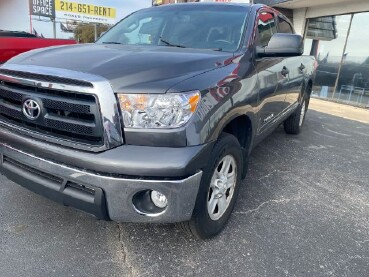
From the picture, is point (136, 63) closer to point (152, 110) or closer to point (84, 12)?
point (152, 110)

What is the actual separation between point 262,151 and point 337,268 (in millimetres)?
2508

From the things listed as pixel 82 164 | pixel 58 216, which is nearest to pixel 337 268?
pixel 82 164

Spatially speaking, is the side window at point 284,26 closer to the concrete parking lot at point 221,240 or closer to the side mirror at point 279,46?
the side mirror at point 279,46

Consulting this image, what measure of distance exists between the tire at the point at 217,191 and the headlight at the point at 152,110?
0.40 m

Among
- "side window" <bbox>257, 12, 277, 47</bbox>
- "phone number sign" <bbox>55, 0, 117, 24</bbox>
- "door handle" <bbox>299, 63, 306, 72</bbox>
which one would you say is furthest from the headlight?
"phone number sign" <bbox>55, 0, 117, 24</bbox>

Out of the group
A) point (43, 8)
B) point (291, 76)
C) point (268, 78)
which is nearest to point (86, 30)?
point (43, 8)

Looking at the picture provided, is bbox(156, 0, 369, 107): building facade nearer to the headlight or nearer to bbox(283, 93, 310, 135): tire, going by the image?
bbox(283, 93, 310, 135): tire

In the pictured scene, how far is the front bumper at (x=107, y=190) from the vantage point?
6.47 ft

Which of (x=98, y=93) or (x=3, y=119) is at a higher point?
(x=98, y=93)

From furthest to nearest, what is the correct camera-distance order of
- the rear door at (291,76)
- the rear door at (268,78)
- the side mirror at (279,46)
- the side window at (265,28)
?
the rear door at (291,76)
the side window at (265,28)
the rear door at (268,78)
the side mirror at (279,46)

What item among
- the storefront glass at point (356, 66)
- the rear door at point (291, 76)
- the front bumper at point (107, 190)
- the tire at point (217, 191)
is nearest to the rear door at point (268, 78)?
the rear door at point (291, 76)

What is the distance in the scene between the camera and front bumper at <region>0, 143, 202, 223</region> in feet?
6.47

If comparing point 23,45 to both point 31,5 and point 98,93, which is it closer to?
point 98,93

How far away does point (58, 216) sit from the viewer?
9.03 feet
